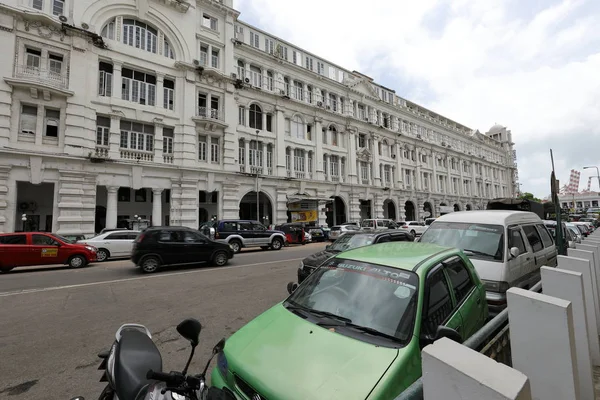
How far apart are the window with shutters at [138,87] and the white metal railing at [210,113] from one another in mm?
3481

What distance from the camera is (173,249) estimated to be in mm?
10961

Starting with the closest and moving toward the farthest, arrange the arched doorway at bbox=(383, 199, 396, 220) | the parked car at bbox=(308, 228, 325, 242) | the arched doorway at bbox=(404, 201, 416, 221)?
the parked car at bbox=(308, 228, 325, 242) < the arched doorway at bbox=(383, 199, 396, 220) < the arched doorway at bbox=(404, 201, 416, 221)

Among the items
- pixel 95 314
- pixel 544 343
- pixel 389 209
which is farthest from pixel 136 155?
pixel 389 209

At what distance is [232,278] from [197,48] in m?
21.7

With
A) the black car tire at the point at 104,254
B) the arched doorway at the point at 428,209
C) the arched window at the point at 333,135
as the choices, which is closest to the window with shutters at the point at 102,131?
the black car tire at the point at 104,254

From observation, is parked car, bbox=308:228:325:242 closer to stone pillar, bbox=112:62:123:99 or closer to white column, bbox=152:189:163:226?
white column, bbox=152:189:163:226

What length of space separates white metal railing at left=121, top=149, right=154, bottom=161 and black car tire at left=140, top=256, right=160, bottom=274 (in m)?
12.3

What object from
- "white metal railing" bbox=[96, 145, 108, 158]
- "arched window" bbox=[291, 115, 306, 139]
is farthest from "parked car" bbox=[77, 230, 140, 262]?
"arched window" bbox=[291, 115, 306, 139]

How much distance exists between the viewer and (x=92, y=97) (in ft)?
61.5

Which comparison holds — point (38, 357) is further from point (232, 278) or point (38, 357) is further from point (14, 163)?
point (14, 163)

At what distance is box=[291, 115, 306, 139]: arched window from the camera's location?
29152mm

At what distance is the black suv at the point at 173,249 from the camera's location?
1045cm

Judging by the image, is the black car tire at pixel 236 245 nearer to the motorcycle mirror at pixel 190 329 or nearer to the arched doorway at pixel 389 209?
the motorcycle mirror at pixel 190 329

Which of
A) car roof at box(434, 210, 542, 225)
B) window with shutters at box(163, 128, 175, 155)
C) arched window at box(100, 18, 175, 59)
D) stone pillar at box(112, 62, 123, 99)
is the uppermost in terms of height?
arched window at box(100, 18, 175, 59)
